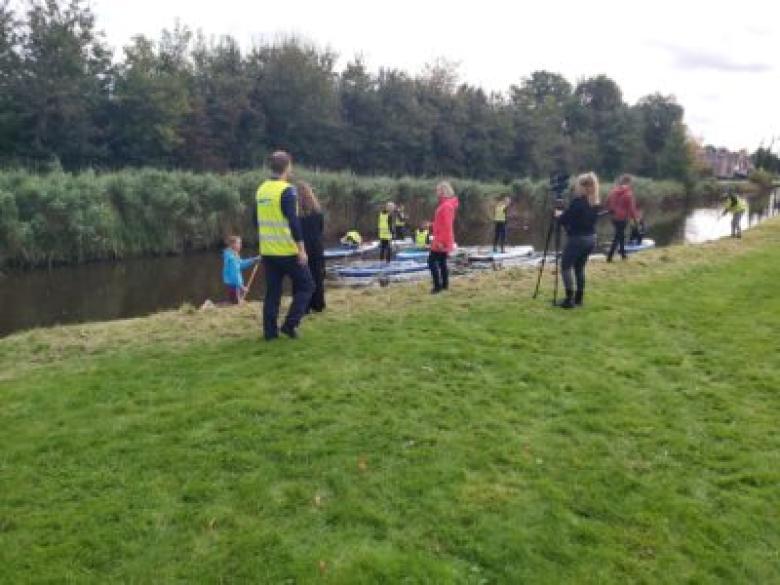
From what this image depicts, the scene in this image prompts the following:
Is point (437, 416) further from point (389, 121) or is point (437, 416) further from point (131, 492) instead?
point (389, 121)

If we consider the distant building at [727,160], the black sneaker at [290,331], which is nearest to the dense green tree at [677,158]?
the distant building at [727,160]

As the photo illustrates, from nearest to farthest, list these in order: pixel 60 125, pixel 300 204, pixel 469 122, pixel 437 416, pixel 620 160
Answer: pixel 437 416
pixel 300 204
pixel 60 125
pixel 469 122
pixel 620 160

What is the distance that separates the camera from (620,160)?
226 ft

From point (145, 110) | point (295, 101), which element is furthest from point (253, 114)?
point (145, 110)

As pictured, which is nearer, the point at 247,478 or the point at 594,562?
the point at 594,562

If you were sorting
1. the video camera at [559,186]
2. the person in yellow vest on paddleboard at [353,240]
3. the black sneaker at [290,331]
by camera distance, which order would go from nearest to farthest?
the black sneaker at [290,331]
the video camera at [559,186]
the person in yellow vest on paddleboard at [353,240]

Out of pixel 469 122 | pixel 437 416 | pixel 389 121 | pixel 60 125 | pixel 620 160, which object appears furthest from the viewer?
pixel 620 160

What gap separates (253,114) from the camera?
42.6 meters

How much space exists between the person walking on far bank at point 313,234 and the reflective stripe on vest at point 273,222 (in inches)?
56.0

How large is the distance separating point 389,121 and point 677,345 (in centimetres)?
4249

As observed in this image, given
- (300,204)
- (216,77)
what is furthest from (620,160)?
(300,204)

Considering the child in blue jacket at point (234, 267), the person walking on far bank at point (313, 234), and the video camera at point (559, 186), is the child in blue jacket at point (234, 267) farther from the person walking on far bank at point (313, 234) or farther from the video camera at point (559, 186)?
the video camera at point (559, 186)

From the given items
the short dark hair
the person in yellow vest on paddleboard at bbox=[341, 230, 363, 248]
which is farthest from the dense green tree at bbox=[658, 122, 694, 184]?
the short dark hair

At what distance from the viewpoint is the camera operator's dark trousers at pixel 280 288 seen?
23.7 ft
